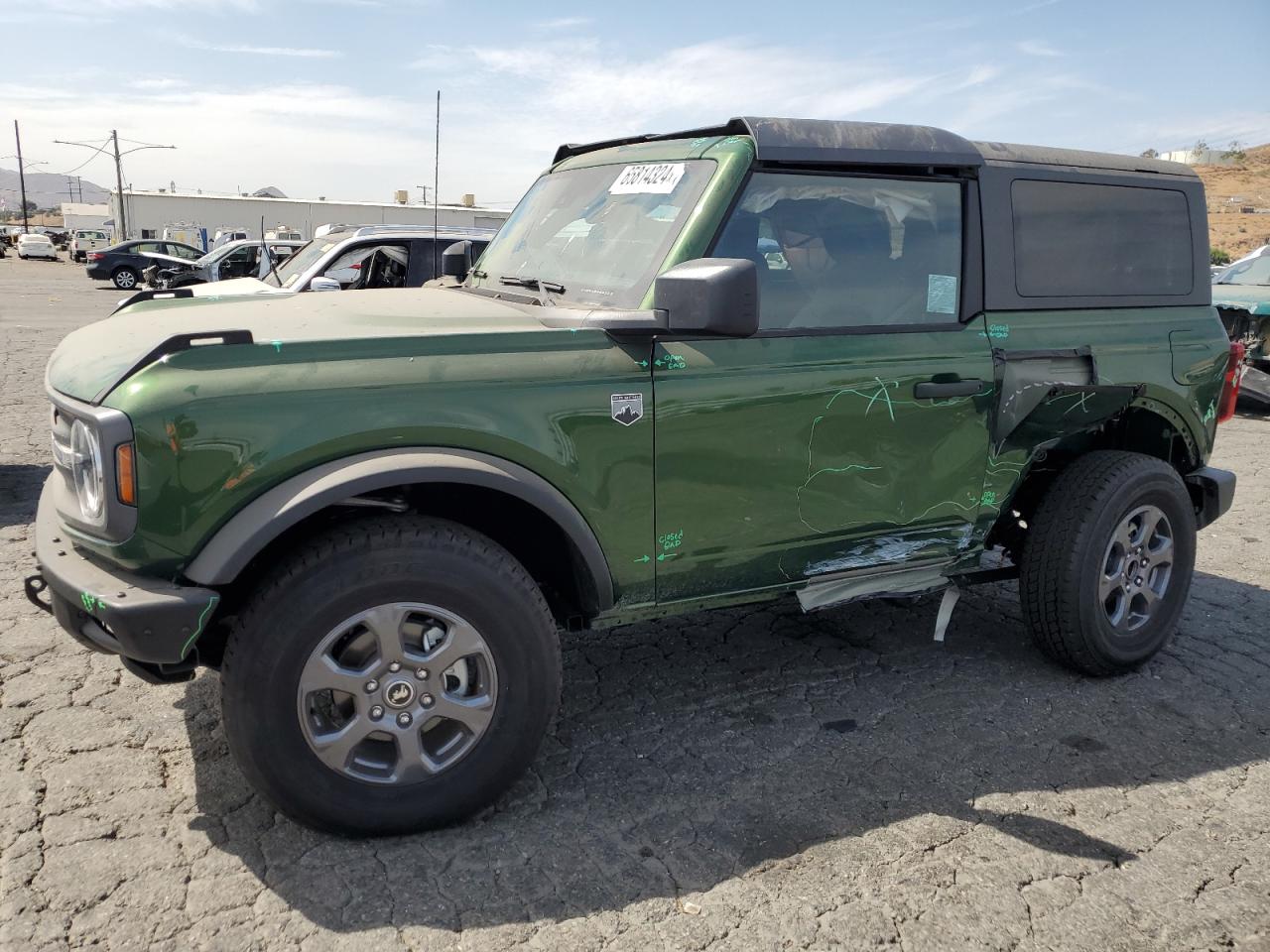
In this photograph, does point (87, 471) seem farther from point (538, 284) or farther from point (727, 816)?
point (727, 816)

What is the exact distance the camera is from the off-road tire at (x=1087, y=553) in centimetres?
392

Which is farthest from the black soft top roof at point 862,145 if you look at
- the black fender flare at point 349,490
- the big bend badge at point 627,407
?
the black fender flare at point 349,490

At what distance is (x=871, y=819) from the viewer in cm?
307

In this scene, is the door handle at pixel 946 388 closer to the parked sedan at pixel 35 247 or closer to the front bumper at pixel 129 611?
the front bumper at pixel 129 611

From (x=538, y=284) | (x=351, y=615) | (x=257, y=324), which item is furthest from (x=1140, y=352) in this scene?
(x=257, y=324)

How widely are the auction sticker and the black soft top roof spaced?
0.59 ft

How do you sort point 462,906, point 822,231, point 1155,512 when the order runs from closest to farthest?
point 462,906, point 822,231, point 1155,512

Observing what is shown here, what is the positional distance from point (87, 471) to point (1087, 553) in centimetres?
351

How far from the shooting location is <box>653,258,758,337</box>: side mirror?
112 inches

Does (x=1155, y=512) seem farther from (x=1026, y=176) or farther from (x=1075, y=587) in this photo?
(x=1026, y=176)

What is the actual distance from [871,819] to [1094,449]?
6.90ft

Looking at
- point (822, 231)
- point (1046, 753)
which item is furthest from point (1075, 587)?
point (822, 231)

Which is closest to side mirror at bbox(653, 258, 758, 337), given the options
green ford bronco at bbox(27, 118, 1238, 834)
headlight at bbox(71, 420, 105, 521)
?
green ford bronco at bbox(27, 118, 1238, 834)

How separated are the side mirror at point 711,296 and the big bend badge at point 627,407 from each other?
0.83 ft
